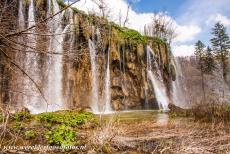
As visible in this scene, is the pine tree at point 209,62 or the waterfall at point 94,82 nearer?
the waterfall at point 94,82

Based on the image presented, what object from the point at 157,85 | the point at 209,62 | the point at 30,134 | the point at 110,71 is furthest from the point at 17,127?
the point at 209,62

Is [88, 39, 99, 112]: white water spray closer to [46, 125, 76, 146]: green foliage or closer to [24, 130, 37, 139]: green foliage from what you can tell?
[24, 130, 37, 139]: green foliage

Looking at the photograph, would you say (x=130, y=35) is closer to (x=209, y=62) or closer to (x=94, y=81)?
(x=94, y=81)

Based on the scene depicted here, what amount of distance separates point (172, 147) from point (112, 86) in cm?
2373

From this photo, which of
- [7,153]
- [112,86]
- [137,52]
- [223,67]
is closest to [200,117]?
[7,153]

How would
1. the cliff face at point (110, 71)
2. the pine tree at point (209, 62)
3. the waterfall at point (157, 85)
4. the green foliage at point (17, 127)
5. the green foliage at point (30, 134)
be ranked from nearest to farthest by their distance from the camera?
1. the green foliage at point (30, 134)
2. the green foliage at point (17, 127)
3. the cliff face at point (110, 71)
4. the waterfall at point (157, 85)
5. the pine tree at point (209, 62)

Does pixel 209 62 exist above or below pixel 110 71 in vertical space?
above

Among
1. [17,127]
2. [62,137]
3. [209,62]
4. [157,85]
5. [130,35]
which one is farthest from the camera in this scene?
[209,62]

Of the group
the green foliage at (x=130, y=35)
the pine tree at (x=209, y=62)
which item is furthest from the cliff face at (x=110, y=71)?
the pine tree at (x=209, y=62)

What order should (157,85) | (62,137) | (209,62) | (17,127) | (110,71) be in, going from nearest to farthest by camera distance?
(62,137), (17,127), (110,71), (157,85), (209,62)

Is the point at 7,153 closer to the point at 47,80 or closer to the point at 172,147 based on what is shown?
the point at 172,147

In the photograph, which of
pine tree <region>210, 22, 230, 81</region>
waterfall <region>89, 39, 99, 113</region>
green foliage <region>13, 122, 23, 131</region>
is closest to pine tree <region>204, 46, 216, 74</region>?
pine tree <region>210, 22, 230, 81</region>

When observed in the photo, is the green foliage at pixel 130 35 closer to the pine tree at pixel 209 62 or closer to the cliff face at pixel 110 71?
the cliff face at pixel 110 71

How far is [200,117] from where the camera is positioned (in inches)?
517
